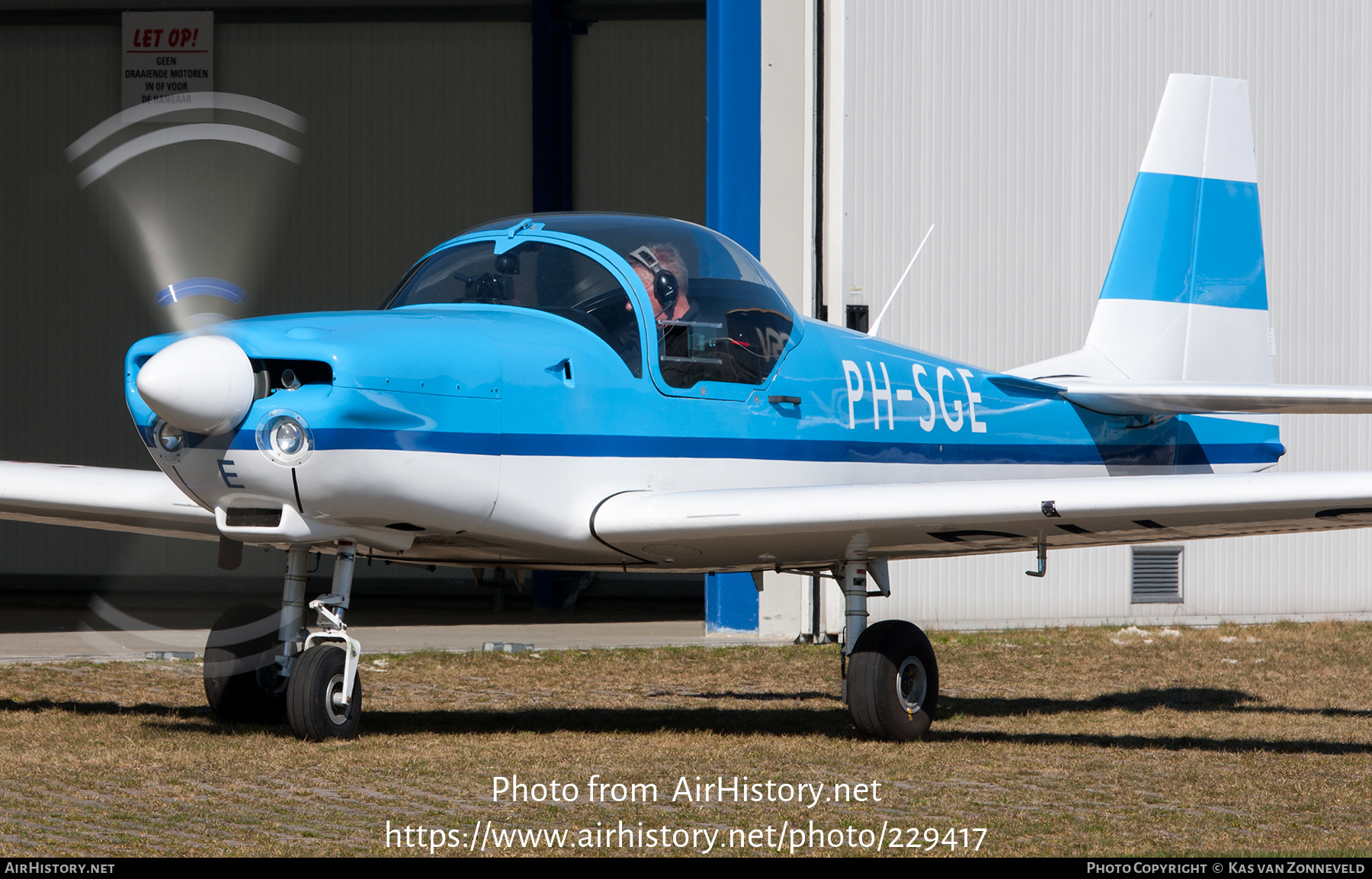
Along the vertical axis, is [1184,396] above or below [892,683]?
above

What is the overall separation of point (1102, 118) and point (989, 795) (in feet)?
32.0

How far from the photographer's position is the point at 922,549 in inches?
297

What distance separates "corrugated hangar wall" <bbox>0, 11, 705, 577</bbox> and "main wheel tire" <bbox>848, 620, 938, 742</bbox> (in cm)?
1247

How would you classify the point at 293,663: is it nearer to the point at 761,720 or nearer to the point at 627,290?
the point at 627,290

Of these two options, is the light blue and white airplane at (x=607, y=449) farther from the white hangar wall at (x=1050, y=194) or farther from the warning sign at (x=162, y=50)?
the warning sign at (x=162, y=50)

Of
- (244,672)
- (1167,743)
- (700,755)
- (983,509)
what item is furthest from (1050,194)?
(244,672)

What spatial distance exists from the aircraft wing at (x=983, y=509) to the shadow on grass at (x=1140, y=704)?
6.74ft

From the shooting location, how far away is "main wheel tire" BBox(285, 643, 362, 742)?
244 inches

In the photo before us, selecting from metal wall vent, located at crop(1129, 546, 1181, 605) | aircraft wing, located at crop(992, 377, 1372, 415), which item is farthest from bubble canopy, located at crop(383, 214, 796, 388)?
metal wall vent, located at crop(1129, 546, 1181, 605)

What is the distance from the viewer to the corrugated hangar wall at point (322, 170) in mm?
19203

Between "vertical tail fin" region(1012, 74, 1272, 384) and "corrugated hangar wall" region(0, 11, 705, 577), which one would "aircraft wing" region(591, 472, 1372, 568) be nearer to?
"vertical tail fin" region(1012, 74, 1272, 384)

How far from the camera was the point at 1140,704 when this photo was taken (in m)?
9.05

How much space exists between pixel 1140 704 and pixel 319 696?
5.08 metres
